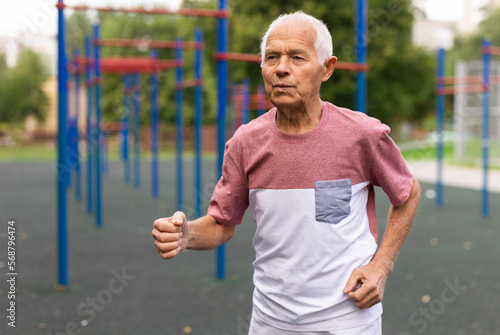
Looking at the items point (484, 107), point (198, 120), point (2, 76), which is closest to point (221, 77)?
point (198, 120)

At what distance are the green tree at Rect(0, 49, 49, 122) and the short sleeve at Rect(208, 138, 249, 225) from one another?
1391 inches

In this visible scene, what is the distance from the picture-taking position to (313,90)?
1.57 meters

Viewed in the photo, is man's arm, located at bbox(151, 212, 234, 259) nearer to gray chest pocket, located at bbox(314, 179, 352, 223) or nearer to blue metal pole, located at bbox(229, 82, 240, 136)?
gray chest pocket, located at bbox(314, 179, 352, 223)

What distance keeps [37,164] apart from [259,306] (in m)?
19.9

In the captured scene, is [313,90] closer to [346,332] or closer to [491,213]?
[346,332]

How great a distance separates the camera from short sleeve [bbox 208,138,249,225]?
65.3 inches

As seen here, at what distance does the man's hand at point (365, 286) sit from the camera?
1.52 m

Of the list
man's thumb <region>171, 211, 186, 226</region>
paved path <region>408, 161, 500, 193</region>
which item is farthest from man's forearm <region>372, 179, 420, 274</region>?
paved path <region>408, 161, 500, 193</region>

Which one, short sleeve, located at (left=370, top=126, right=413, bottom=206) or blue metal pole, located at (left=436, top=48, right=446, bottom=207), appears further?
blue metal pole, located at (left=436, top=48, right=446, bottom=207)

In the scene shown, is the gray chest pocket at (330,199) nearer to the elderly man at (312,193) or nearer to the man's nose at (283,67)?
the elderly man at (312,193)

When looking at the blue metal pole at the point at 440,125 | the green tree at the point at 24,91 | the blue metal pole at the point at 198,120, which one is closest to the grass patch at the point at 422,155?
the blue metal pole at the point at 440,125

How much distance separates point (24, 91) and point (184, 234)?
1420 inches

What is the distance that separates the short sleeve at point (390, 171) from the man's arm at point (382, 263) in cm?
4

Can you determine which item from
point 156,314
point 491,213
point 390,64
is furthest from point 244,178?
point 390,64
